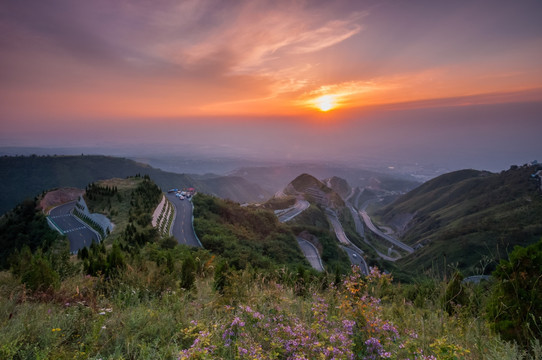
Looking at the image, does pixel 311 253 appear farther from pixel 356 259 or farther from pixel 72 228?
pixel 72 228

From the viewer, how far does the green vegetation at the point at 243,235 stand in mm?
26617

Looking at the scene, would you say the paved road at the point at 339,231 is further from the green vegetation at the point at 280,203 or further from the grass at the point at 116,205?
the grass at the point at 116,205

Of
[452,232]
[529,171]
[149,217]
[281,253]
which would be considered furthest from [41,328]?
[529,171]

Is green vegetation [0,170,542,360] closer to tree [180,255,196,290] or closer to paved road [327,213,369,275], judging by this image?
tree [180,255,196,290]

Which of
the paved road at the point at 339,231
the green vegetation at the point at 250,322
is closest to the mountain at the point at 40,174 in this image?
the paved road at the point at 339,231

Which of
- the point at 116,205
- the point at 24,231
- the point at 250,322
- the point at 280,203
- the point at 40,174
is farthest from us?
the point at 40,174

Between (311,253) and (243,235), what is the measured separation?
18.6 m

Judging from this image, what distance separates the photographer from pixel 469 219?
77.2m

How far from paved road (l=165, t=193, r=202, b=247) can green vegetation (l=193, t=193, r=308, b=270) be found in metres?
0.95

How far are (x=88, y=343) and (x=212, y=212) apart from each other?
143 feet

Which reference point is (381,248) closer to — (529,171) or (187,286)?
(529,171)

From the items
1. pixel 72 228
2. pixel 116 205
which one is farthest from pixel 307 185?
pixel 72 228

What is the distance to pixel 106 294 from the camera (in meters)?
5.72

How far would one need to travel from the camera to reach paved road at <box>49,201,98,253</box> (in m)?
33.4
